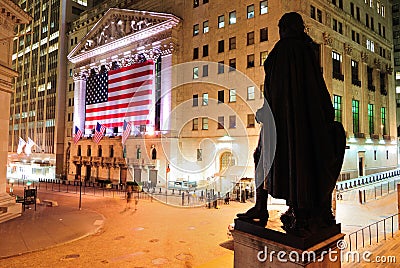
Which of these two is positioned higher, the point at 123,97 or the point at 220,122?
the point at 123,97

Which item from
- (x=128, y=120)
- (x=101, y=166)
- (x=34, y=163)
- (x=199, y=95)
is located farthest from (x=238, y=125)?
(x=34, y=163)

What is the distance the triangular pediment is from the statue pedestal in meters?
37.4

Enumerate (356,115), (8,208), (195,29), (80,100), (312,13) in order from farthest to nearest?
(80,100) → (356,115) → (195,29) → (312,13) → (8,208)

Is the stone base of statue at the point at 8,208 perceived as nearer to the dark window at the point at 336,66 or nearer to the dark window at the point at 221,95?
the dark window at the point at 221,95

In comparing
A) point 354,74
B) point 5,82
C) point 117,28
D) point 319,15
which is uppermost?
point 117,28

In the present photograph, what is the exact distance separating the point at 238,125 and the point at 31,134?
53.9 meters

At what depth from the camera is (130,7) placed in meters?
47.2

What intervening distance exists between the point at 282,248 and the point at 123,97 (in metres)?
40.2

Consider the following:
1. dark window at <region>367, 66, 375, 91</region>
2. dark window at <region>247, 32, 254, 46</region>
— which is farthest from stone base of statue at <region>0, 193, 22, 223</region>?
dark window at <region>367, 66, 375, 91</region>

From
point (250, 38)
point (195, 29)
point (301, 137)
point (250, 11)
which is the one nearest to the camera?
point (301, 137)

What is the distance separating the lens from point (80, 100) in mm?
53469

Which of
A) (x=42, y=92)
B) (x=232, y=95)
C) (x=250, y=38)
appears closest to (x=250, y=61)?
(x=250, y=38)

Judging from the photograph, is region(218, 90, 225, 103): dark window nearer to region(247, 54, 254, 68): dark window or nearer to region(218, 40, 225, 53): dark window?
region(247, 54, 254, 68): dark window

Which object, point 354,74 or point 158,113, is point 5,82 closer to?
point 158,113
